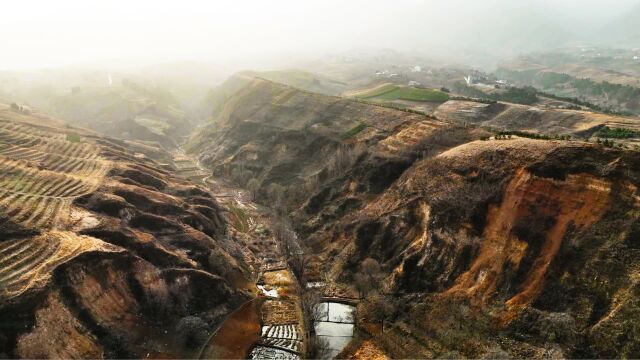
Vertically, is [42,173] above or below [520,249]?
above

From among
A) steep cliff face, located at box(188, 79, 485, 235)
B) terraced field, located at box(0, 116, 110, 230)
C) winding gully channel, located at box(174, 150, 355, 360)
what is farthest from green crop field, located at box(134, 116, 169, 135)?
winding gully channel, located at box(174, 150, 355, 360)

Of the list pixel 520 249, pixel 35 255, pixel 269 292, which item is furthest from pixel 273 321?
pixel 520 249

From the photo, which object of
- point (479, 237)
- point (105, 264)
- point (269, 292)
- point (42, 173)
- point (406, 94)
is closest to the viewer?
point (105, 264)

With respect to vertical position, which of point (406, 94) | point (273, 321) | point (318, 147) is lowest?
point (273, 321)

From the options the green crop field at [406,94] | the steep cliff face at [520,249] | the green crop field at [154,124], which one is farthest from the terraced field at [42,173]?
the green crop field at [406,94]

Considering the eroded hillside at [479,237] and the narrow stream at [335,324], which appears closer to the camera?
the eroded hillside at [479,237]

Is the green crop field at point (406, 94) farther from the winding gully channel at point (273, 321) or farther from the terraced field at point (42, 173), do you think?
the terraced field at point (42, 173)

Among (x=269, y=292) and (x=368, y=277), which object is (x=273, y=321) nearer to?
(x=269, y=292)

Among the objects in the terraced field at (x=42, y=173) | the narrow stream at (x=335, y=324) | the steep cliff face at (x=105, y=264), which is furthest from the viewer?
the terraced field at (x=42, y=173)
